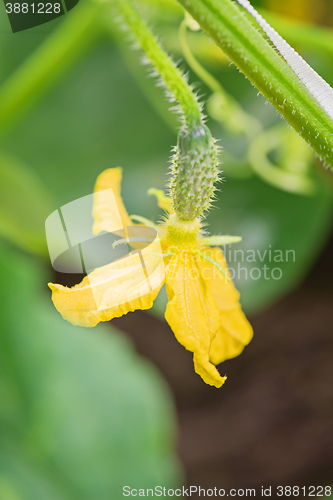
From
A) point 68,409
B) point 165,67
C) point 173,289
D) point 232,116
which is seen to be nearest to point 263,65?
point 165,67

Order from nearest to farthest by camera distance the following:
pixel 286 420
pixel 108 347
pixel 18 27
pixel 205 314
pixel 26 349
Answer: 1. pixel 205 314
2. pixel 18 27
3. pixel 26 349
4. pixel 108 347
5. pixel 286 420

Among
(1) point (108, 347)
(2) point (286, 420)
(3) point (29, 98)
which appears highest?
(3) point (29, 98)

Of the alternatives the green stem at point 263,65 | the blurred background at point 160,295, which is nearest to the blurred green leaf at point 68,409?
the blurred background at point 160,295

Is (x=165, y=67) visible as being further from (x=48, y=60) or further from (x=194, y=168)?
(x=48, y=60)

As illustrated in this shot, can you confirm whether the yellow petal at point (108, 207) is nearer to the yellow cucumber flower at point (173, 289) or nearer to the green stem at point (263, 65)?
the yellow cucumber flower at point (173, 289)

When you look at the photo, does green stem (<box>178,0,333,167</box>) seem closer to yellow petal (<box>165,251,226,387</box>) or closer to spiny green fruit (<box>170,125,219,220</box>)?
spiny green fruit (<box>170,125,219,220</box>)

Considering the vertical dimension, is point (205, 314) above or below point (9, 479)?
above

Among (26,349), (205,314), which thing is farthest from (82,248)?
(26,349)

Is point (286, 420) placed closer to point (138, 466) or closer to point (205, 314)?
point (138, 466)
